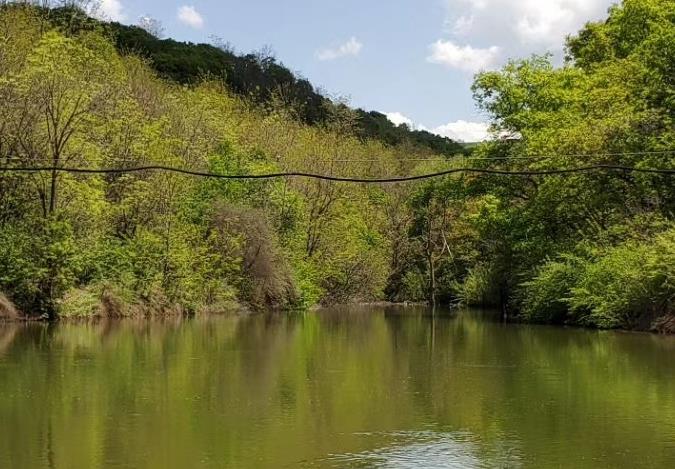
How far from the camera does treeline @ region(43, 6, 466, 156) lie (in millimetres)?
59062

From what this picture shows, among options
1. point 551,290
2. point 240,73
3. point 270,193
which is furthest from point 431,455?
point 240,73

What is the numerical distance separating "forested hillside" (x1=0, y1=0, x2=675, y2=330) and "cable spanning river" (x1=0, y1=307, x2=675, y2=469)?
5.55m

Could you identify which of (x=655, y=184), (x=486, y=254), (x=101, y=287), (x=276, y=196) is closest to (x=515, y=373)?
(x=655, y=184)

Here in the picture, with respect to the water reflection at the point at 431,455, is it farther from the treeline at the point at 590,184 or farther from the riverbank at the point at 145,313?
the riverbank at the point at 145,313

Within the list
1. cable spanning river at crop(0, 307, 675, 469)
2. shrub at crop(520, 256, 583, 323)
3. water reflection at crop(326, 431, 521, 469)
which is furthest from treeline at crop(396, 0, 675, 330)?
water reflection at crop(326, 431, 521, 469)

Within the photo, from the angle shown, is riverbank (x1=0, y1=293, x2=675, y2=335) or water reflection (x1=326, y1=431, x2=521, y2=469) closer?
water reflection (x1=326, y1=431, x2=521, y2=469)

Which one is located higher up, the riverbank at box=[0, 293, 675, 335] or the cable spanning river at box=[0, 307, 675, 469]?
the riverbank at box=[0, 293, 675, 335]

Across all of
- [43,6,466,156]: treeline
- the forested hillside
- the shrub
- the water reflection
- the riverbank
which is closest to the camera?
the water reflection

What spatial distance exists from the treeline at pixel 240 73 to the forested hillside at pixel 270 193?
10.3m

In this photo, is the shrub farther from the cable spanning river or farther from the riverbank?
the cable spanning river

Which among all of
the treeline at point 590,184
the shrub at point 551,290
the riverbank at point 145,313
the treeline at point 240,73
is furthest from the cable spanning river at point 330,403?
the treeline at point 240,73

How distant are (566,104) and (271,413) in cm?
2634

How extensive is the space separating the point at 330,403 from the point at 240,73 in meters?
59.5

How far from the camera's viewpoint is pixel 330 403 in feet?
41.3
